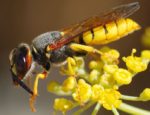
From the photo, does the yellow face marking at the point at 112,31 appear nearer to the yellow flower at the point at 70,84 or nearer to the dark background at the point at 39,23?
the yellow flower at the point at 70,84

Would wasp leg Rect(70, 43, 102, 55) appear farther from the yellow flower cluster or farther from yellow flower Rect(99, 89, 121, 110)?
yellow flower Rect(99, 89, 121, 110)

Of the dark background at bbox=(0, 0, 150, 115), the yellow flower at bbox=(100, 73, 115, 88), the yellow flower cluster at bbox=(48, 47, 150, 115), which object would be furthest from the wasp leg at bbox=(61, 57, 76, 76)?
the dark background at bbox=(0, 0, 150, 115)

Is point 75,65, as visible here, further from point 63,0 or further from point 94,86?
point 63,0

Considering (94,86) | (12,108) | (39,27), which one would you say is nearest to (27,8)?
(39,27)

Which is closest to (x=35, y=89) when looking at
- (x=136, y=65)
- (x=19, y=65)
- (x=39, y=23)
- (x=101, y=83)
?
(x=19, y=65)

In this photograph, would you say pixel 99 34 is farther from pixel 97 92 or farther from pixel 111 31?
pixel 97 92

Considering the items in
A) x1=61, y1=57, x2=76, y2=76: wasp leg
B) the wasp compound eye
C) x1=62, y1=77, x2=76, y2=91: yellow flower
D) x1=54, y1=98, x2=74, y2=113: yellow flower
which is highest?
the wasp compound eye

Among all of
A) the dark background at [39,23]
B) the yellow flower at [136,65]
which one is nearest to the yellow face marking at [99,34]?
→ the yellow flower at [136,65]
